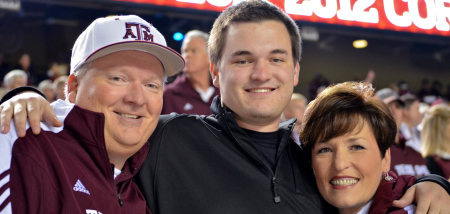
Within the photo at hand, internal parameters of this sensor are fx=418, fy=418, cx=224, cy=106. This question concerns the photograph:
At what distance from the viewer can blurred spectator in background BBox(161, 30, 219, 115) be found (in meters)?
4.02

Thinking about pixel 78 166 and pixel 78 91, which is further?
pixel 78 91

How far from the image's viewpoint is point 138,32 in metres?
1.55

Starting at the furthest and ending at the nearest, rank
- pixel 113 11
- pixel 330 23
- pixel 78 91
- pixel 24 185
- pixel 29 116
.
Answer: pixel 113 11 → pixel 330 23 → pixel 78 91 → pixel 29 116 → pixel 24 185

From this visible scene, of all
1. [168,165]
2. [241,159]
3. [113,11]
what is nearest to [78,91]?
[168,165]

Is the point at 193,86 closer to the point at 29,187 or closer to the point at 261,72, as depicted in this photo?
the point at 261,72

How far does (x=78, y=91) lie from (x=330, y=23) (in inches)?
234

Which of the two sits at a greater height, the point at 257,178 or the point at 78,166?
the point at 78,166

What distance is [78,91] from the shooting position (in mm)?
1531

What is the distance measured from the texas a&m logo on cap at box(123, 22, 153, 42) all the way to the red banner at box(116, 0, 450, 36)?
4619mm

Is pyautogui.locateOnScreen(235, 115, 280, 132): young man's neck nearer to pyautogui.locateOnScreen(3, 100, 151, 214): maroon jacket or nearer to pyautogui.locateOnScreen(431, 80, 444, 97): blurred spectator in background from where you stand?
pyautogui.locateOnScreen(3, 100, 151, 214): maroon jacket

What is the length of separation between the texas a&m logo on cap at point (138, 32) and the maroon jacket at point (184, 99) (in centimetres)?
234

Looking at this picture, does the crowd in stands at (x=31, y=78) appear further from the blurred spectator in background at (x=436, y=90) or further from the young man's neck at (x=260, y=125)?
the blurred spectator in background at (x=436, y=90)

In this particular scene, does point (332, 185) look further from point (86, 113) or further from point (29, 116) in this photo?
point (29, 116)

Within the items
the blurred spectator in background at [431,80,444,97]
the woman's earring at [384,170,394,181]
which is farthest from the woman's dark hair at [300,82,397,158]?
the blurred spectator in background at [431,80,444,97]
